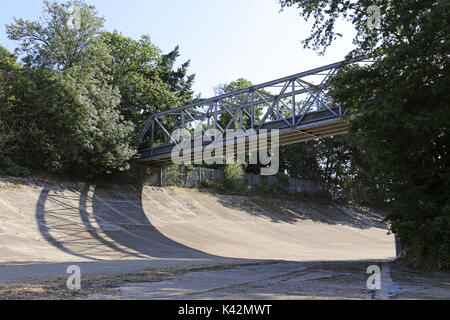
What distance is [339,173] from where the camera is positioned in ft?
176

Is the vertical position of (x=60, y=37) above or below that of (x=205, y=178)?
above

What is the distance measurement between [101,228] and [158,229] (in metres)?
3.79

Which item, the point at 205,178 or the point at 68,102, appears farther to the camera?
the point at 205,178

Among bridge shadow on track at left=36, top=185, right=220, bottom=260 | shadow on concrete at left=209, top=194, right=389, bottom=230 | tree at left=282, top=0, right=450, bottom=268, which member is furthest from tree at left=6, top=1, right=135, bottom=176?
tree at left=282, top=0, right=450, bottom=268

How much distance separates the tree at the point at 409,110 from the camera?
10.6 m

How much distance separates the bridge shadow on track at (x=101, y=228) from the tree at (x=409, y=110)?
29.9 feet

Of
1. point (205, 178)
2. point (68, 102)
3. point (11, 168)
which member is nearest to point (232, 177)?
point (205, 178)

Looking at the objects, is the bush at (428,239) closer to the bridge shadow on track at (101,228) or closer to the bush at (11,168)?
the bridge shadow on track at (101,228)

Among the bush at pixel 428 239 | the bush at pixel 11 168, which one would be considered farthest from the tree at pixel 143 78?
the bush at pixel 428 239

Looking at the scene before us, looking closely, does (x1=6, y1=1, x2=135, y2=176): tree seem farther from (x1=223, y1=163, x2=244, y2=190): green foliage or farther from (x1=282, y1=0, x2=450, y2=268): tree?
(x1=282, y1=0, x2=450, y2=268): tree

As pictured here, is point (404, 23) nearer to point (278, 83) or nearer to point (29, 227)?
point (278, 83)

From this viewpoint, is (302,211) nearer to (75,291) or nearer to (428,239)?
(428,239)

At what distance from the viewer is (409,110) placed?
11.4m
